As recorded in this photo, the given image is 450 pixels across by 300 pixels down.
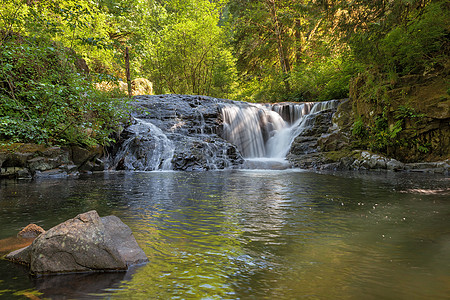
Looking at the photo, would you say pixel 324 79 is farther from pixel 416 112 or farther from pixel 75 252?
pixel 75 252

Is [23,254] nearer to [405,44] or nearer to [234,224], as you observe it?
[234,224]

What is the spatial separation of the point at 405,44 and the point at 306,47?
51.7 ft

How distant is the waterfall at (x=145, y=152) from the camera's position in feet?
48.5

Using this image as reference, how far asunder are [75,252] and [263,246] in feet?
6.26

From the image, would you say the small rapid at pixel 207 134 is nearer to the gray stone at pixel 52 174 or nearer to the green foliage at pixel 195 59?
the gray stone at pixel 52 174

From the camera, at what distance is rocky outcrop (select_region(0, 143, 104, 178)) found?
10.1 meters

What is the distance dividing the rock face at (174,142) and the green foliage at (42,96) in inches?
119

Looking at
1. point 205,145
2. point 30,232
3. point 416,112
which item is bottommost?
point 30,232

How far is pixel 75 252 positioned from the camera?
260 centimetres

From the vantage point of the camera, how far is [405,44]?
41.9 ft

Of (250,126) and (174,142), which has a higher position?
(250,126)

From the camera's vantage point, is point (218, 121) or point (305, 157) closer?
point (305, 157)

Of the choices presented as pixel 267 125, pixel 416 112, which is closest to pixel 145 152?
pixel 267 125

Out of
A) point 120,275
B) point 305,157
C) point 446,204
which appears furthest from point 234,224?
point 305,157
